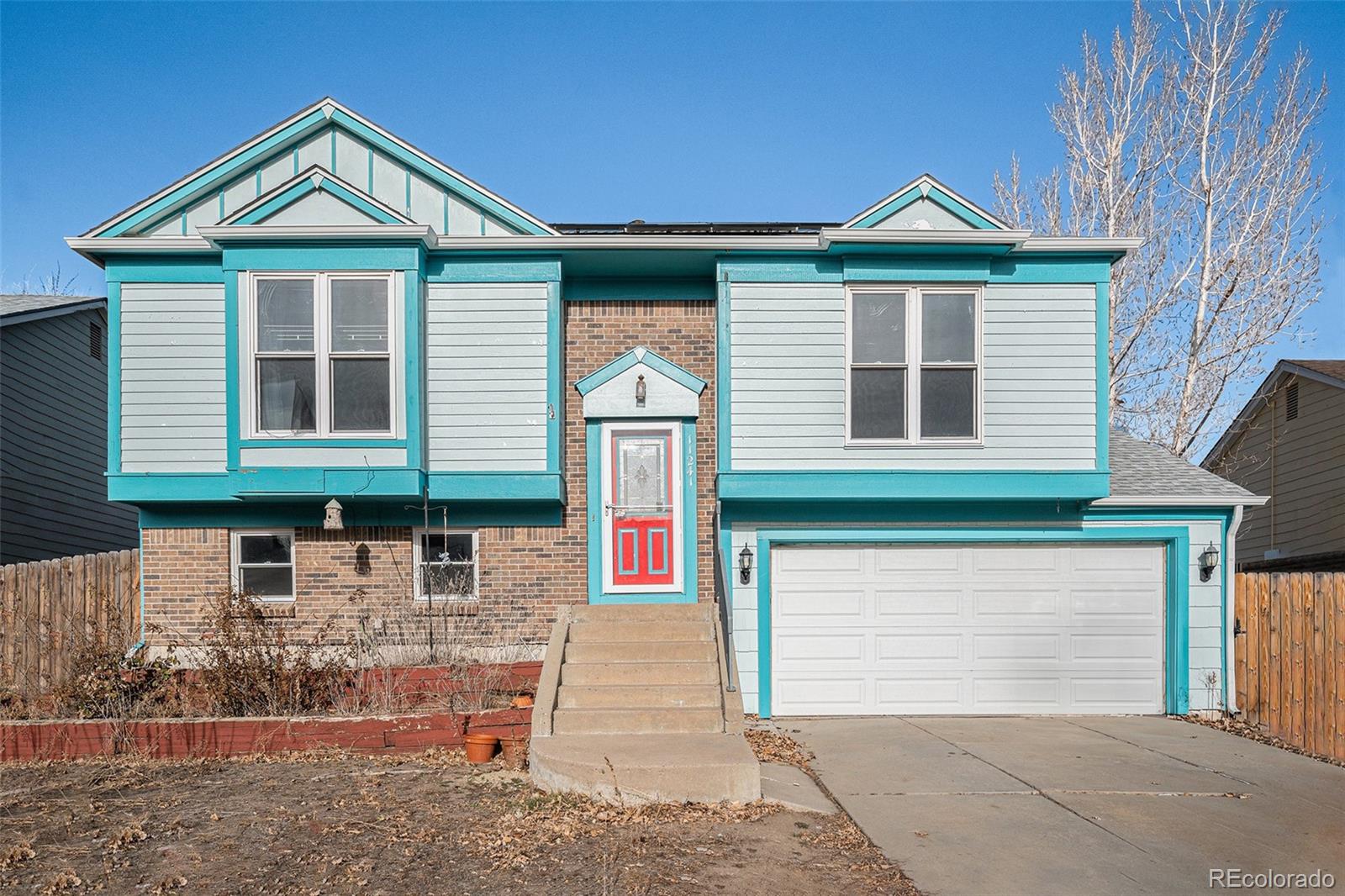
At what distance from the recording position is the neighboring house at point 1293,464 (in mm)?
17594

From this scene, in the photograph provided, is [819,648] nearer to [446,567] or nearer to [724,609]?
[724,609]

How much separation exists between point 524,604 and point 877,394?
4459 mm

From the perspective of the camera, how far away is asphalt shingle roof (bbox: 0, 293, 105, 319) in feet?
49.8

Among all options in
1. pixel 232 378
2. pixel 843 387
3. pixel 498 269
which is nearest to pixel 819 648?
pixel 843 387

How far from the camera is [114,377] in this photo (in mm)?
11016

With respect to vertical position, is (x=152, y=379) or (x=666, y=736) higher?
(x=152, y=379)

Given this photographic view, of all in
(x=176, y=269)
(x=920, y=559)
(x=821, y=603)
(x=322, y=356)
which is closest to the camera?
(x=322, y=356)

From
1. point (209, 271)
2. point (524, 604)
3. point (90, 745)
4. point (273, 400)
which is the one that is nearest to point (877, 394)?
point (524, 604)

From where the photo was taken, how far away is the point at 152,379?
1108 centimetres

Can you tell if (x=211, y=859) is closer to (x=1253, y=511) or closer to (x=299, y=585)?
(x=299, y=585)

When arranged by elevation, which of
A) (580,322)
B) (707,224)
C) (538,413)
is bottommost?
(538,413)

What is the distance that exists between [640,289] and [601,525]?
2.71 metres

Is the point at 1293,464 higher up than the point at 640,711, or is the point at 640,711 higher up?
the point at 1293,464

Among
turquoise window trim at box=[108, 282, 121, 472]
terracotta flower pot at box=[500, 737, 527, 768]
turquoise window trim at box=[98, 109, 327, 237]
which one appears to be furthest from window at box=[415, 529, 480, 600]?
turquoise window trim at box=[98, 109, 327, 237]
